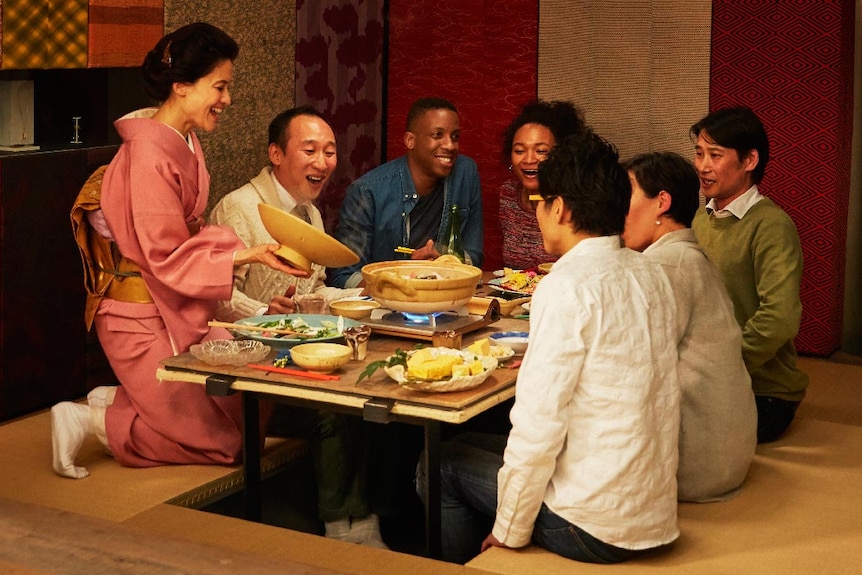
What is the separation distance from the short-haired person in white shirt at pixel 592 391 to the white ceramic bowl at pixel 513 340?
550 millimetres

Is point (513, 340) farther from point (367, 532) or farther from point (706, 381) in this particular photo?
point (367, 532)

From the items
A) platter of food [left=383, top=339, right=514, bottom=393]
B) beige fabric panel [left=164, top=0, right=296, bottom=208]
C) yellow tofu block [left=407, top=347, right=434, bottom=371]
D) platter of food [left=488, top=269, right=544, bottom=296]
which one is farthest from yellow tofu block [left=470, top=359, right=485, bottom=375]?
beige fabric panel [left=164, top=0, right=296, bottom=208]

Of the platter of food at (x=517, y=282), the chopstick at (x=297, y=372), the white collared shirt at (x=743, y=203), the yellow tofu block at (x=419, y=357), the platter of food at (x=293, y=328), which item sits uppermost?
the white collared shirt at (x=743, y=203)

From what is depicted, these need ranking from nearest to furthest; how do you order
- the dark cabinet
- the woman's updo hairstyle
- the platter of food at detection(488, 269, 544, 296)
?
the woman's updo hairstyle → the platter of food at detection(488, 269, 544, 296) → the dark cabinet

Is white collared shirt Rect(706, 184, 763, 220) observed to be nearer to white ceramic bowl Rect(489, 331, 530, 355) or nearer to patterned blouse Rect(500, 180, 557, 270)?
patterned blouse Rect(500, 180, 557, 270)

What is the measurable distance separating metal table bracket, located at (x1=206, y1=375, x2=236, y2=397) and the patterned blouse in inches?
80.5

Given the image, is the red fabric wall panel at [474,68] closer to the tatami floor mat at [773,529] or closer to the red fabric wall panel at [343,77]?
the red fabric wall panel at [343,77]

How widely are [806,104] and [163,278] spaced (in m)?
3.29

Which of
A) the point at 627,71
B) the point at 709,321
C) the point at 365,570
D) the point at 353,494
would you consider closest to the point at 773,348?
the point at 709,321

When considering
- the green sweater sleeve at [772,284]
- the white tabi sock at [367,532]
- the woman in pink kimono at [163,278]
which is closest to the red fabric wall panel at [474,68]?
the green sweater sleeve at [772,284]

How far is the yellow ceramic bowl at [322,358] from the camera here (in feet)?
10.2

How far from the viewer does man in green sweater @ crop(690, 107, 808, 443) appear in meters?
A: 4.00

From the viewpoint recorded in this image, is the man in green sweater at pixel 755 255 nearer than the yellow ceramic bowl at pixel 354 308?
No

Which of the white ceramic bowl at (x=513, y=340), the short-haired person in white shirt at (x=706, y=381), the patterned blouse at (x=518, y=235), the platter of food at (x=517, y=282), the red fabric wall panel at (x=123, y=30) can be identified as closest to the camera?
the short-haired person in white shirt at (x=706, y=381)
